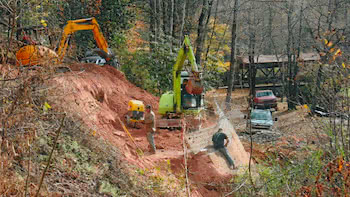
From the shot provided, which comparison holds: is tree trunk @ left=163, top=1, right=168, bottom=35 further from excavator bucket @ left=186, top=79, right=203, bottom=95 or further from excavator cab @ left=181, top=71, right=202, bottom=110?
excavator bucket @ left=186, top=79, right=203, bottom=95

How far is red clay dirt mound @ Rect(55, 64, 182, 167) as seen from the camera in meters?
10.8

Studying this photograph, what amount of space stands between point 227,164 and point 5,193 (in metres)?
8.44

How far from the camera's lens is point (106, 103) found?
1532cm

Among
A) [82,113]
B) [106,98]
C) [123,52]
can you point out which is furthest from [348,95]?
[123,52]

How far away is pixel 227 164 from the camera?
1277 centimetres

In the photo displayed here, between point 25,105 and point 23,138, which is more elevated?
point 25,105

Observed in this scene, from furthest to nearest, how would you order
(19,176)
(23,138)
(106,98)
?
(106,98) → (23,138) → (19,176)

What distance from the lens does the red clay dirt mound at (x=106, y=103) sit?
10805 mm

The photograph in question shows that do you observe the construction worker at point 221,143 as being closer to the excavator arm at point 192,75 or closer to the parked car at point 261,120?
the excavator arm at point 192,75

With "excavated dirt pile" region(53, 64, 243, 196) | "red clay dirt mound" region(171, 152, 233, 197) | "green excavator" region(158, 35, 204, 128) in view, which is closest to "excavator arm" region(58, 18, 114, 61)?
"excavated dirt pile" region(53, 64, 243, 196)

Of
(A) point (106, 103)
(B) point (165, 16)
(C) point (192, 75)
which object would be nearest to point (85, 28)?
(A) point (106, 103)

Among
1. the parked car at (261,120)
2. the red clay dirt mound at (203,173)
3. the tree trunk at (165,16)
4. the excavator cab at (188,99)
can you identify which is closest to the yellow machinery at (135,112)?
the excavator cab at (188,99)

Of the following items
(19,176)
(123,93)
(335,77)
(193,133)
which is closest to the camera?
(19,176)

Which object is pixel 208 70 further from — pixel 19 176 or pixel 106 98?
pixel 19 176
